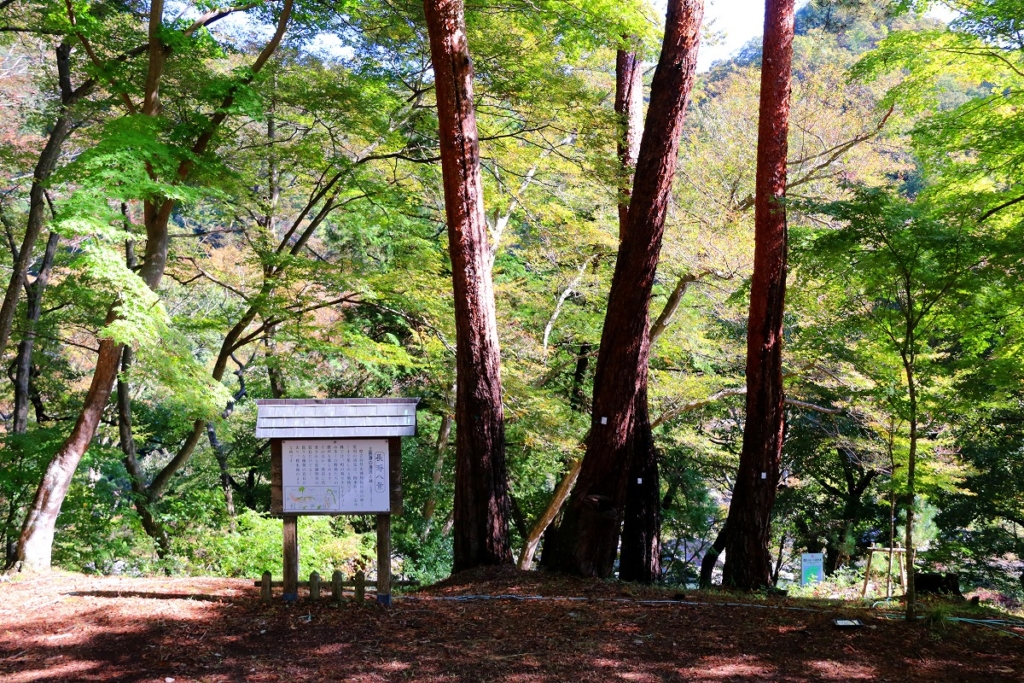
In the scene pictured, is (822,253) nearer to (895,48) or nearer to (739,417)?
(895,48)

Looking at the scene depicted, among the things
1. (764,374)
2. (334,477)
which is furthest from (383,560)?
(764,374)

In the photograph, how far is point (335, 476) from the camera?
5.20m

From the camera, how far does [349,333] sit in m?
10.9

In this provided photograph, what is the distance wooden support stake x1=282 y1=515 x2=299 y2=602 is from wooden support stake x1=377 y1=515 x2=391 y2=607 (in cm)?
55

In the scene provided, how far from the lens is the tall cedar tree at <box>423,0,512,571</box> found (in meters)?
6.75

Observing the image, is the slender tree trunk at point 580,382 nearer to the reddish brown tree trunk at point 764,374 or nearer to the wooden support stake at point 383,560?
the reddish brown tree trunk at point 764,374

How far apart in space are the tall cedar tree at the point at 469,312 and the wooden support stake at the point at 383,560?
5.19 feet

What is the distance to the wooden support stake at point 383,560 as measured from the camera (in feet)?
17.0

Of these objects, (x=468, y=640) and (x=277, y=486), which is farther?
(x=277, y=486)

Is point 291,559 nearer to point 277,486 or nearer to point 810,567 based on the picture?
point 277,486

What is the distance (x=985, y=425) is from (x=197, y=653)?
43.1ft

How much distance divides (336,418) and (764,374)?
4.28 m

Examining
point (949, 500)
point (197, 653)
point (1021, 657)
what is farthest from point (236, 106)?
point (949, 500)

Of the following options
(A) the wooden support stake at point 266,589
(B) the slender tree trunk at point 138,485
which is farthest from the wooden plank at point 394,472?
(B) the slender tree trunk at point 138,485
